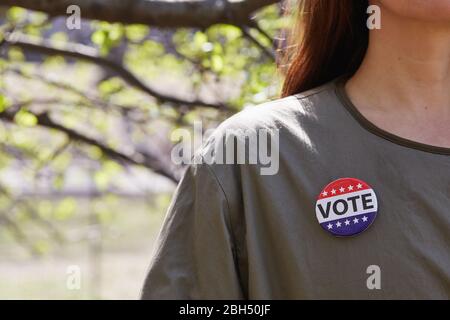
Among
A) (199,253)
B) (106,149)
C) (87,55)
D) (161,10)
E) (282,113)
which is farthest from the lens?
(106,149)

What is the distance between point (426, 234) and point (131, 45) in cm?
350

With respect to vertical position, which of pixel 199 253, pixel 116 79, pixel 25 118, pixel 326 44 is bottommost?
pixel 199 253

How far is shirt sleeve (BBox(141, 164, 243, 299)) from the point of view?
1.25 m

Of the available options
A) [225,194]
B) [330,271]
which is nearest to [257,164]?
[225,194]

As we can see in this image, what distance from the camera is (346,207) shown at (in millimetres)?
1282

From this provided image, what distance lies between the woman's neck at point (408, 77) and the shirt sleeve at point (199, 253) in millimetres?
294

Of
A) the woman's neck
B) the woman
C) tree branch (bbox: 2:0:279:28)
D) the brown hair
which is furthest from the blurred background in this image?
the woman

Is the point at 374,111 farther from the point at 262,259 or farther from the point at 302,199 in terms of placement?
the point at 262,259

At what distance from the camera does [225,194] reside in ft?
4.18

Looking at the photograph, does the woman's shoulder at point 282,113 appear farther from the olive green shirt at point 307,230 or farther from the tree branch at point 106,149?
the tree branch at point 106,149

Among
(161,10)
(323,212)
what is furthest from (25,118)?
A: (323,212)

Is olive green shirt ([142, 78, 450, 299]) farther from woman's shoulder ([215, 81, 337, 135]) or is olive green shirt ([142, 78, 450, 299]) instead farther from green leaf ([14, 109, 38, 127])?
green leaf ([14, 109, 38, 127])

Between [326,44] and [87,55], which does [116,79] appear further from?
[326,44]

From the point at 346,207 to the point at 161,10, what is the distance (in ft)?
6.36
